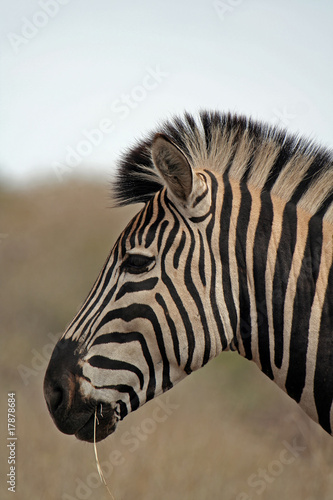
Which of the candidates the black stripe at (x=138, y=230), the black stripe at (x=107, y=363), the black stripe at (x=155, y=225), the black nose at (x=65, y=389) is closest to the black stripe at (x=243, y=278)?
the black stripe at (x=155, y=225)

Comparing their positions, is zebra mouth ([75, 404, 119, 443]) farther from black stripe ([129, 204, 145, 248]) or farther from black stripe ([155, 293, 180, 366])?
black stripe ([129, 204, 145, 248])

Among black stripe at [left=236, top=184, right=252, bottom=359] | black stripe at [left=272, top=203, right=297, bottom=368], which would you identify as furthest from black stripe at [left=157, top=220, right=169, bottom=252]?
black stripe at [left=272, top=203, right=297, bottom=368]

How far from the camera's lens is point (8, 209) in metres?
20.1

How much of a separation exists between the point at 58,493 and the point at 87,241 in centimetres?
1000

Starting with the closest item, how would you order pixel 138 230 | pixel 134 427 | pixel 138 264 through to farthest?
pixel 138 264 < pixel 138 230 < pixel 134 427

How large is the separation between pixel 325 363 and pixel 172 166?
167 cm

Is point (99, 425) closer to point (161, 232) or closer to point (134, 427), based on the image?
point (161, 232)

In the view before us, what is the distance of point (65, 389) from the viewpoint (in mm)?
3670

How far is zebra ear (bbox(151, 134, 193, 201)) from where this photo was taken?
3.61 meters

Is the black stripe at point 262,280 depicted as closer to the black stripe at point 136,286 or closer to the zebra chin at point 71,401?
the black stripe at point 136,286

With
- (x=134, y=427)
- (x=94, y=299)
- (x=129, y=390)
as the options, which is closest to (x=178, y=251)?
(x=94, y=299)

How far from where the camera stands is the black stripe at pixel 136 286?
3715 millimetres

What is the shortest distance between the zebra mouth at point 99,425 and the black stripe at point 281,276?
1.23 metres

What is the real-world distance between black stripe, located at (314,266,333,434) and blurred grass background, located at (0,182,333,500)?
4943mm
